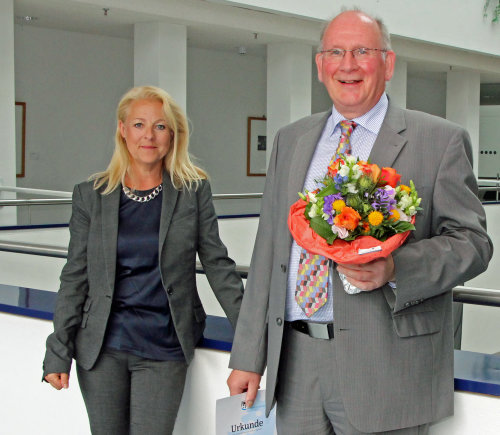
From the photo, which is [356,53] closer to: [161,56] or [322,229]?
[322,229]

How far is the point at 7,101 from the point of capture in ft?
35.9

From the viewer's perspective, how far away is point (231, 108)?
17625mm

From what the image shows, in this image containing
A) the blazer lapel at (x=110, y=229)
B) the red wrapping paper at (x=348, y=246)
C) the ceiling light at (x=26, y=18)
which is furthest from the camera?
the ceiling light at (x=26, y=18)

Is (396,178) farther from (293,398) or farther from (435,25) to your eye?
(435,25)

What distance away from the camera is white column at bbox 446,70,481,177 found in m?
19.4

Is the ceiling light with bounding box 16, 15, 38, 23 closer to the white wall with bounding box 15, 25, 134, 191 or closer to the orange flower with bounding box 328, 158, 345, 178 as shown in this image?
the white wall with bounding box 15, 25, 134, 191

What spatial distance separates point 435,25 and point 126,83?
20.6ft

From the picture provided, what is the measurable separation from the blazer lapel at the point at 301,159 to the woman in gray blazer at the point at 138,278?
66 centimetres

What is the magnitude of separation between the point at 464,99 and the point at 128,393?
17868 millimetres

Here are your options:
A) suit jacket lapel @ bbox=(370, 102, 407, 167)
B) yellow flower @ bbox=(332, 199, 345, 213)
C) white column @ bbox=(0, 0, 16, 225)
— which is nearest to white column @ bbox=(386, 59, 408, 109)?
white column @ bbox=(0, 0, 16, 225)

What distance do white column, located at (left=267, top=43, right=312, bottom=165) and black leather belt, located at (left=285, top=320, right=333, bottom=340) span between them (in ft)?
40.8

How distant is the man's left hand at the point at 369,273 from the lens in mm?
1993

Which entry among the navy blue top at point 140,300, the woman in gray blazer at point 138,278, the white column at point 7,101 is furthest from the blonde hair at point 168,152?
the white column at point 7,101

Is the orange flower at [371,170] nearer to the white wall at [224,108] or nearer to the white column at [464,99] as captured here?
the white wall at [224,108]
